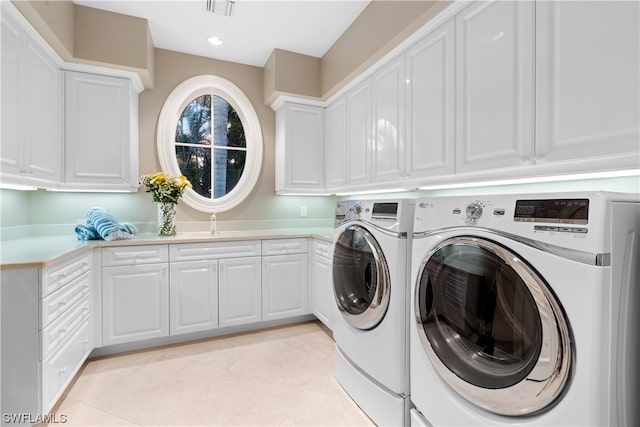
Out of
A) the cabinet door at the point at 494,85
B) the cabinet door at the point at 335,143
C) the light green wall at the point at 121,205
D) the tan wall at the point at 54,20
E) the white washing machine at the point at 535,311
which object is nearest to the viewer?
the white washing machine at the point at 535,311

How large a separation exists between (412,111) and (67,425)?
104 inches

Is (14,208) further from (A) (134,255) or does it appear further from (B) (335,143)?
(B) (335,143)

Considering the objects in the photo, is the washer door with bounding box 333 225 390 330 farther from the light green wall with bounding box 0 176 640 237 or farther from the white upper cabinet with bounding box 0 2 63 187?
the white upper cabinet with bounding box 0 2 63 187

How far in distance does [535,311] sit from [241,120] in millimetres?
3144

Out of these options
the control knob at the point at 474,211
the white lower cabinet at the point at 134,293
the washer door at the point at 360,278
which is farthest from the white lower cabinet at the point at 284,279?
the control knob at the point at 474,211

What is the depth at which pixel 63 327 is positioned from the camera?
1.74 meters

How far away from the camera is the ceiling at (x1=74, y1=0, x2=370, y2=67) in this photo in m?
2.33

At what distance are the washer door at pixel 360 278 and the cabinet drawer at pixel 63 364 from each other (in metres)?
1.56

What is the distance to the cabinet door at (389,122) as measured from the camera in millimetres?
2129

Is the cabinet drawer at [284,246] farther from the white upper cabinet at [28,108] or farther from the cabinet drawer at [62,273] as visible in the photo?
the white upper cabinet at [28,108]

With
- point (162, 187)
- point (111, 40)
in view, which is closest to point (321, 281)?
point (162, 187)

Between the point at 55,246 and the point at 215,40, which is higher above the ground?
the point at 215,40

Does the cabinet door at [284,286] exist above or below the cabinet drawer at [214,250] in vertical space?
below

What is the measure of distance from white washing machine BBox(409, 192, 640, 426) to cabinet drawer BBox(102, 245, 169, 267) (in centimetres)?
205
